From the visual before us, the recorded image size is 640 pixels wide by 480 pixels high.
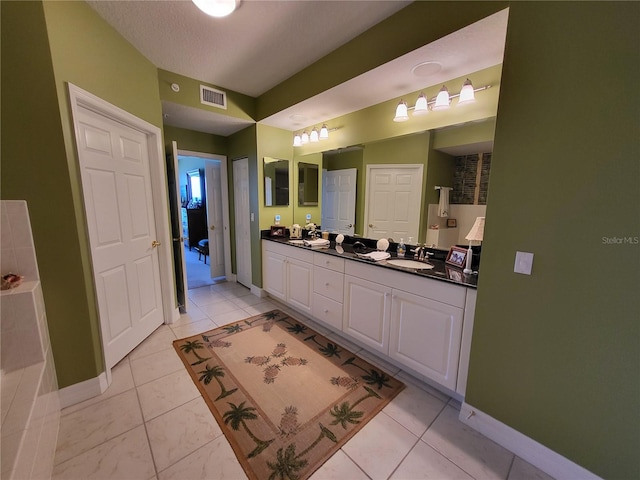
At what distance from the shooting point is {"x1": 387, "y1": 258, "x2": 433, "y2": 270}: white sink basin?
1934 mm

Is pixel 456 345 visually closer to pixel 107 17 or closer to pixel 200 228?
pixel 107 17

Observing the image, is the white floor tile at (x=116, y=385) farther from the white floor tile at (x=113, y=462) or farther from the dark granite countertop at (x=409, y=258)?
the dark granite countertop at (x=409, y=258)

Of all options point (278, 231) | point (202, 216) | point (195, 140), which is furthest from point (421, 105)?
point (202, 216)

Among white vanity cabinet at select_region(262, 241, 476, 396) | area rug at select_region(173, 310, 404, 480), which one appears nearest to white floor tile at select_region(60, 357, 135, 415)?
area rug at select_region(173, 310, 404, 480)

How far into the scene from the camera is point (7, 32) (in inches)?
52.5

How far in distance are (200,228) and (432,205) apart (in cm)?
556

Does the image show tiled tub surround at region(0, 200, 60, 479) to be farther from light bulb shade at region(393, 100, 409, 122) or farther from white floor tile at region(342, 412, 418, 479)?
light bulb shade at region(393, 100, 409, 122)

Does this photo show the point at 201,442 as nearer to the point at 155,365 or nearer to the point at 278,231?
the point at 155,365

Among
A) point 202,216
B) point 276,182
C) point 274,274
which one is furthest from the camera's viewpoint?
point 202,216

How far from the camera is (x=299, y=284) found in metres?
2.84

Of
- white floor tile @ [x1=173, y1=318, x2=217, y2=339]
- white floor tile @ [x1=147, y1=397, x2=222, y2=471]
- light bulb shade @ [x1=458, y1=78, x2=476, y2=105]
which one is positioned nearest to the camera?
white floor tile @ [x1=147, y1=397, x2=222, y2=471]

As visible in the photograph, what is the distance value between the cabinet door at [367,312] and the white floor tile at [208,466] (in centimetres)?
124

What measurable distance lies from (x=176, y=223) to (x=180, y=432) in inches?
83.8

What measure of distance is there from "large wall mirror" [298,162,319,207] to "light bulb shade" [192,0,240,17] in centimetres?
192
